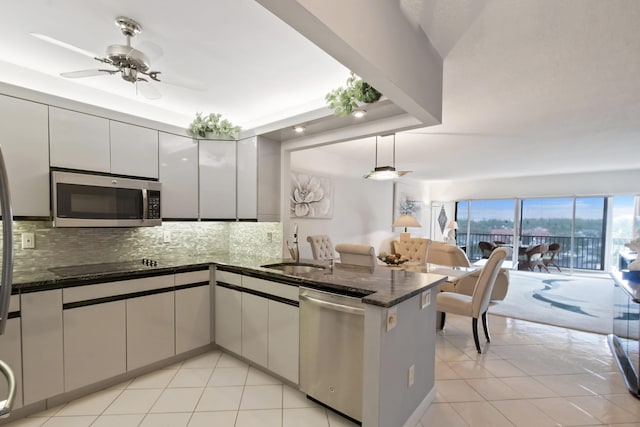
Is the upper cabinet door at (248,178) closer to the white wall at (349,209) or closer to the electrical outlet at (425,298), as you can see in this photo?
the white wall at (349,209)

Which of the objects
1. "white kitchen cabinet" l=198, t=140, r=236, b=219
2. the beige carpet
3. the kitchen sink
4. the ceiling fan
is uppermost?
the ceiling fan

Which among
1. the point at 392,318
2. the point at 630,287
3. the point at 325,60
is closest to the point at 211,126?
the point at 325,60

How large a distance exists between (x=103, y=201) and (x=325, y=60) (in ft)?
7.21

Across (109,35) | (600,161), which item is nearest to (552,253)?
(600,161)

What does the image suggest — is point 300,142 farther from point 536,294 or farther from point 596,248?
point 596,248

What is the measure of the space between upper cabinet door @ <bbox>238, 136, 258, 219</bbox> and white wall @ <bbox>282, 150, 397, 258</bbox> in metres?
0.95

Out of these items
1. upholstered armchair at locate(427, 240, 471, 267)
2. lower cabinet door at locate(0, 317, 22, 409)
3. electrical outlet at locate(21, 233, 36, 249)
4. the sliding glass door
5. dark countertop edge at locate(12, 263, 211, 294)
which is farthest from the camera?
the sliding glass door

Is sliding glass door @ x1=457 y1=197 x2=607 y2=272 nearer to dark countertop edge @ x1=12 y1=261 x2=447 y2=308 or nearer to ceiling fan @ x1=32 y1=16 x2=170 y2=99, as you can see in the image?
dark countertop edge @ x1=12 y1=261 x2=447 y2=308

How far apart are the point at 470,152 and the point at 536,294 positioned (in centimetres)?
309

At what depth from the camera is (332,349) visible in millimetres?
2037

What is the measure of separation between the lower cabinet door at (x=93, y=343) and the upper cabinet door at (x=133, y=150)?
120 centimetres

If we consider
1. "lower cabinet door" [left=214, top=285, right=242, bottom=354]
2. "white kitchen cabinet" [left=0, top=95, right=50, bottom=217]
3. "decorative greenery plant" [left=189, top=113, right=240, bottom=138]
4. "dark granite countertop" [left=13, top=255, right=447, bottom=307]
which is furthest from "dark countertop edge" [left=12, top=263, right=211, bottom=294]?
"decorative greenery plant" [left=189, top=113, right=240, bottom=138]

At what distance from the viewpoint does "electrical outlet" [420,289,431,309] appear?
2.10m

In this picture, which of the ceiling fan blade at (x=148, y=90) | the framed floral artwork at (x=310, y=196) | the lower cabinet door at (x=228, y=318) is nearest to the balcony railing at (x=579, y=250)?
the framed floral artwork at (x=310, y=196)
